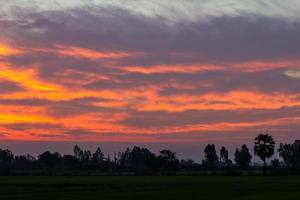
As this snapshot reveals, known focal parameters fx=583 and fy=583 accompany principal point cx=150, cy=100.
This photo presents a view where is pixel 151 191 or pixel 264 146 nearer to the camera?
pixel 151 191

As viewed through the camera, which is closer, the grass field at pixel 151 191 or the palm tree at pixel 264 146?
the grass field at pixel 151 191

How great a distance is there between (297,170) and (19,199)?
114 meters

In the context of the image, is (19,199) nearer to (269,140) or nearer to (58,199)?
(58,199)

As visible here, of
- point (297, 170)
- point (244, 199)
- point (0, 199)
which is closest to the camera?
point (244, 199)

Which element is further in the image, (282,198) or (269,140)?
(269,140)

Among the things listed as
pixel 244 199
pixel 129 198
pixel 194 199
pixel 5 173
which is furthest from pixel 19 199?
pixel 5 173

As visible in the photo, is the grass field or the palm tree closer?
the grass field

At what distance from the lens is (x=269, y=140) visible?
157875 millimetres

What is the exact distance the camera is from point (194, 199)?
44.4 meters

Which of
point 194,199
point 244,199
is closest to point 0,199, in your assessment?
point 194,199

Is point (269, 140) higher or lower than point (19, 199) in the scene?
higher

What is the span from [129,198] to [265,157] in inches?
4532

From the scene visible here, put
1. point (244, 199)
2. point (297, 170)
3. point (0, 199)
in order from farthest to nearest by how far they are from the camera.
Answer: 1. point (297, 170)
2. point (0, 199)
3. point (244, 199)

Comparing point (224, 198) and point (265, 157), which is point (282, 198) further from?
point (265, 157)
